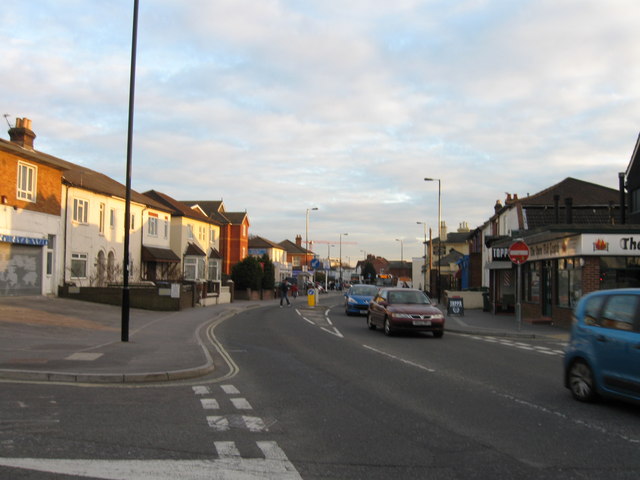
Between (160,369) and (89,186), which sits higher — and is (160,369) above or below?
below

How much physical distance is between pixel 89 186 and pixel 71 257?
4615 mm

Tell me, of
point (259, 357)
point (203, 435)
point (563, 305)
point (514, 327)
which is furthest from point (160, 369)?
point (563, 305)

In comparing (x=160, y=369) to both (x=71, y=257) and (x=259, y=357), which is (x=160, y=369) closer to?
(x=259, y=357)

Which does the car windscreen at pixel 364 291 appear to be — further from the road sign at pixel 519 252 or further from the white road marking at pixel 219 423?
the white road marking at pixel 219 423

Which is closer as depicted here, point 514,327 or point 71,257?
point 514,327

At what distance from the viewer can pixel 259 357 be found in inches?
527

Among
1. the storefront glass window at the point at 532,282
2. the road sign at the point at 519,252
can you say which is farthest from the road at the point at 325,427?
the storefront glass window at the point at 532,282

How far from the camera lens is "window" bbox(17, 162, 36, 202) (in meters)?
26.9

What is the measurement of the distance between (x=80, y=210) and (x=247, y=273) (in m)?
20.2

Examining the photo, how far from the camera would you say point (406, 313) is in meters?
18.3

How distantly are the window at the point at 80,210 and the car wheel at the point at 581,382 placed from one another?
99.0ft

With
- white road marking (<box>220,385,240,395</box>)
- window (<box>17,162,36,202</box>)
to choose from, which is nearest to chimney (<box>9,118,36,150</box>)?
window (<box>17,162,36,202</box>)

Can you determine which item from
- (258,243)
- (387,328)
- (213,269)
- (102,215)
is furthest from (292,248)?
(387,328)

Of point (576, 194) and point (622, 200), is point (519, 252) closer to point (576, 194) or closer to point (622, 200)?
point (622, 200)
